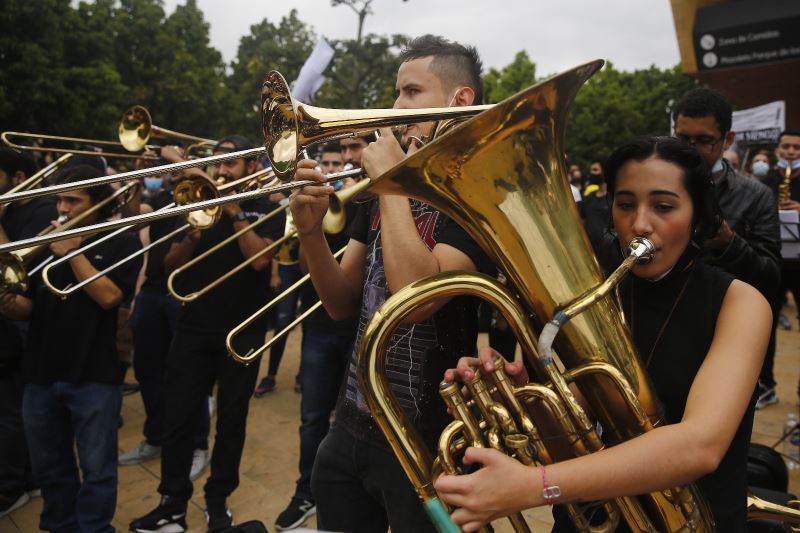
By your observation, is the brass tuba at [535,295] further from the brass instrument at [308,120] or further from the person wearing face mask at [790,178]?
the person wearing face mask at [790,178]

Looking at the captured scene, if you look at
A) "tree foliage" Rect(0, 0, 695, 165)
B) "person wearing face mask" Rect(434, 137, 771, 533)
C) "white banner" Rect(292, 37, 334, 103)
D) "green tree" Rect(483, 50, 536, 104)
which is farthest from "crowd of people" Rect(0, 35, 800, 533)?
"green tree" Rect(483, 50, 536, 104)

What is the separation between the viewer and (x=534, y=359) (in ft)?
4.18

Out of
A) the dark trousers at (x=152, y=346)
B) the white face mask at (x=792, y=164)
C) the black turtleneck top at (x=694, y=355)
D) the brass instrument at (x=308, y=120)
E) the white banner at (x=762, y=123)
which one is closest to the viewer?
the black turtleneck top at (x=694, y=355)

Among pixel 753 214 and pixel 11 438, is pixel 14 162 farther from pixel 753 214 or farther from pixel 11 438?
pixel 753 214

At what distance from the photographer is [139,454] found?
3.99 metres

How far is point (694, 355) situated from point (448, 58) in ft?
3.66

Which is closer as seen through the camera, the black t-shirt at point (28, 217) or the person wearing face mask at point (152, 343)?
the black t-shirt at point (28, 217)

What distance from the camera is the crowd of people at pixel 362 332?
1.18 meters

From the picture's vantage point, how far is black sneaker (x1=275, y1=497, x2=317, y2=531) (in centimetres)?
317

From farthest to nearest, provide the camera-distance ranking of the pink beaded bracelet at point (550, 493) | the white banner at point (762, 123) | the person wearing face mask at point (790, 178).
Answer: the white banner at point (762, 123), the person wearing face mask at point (790, 178), the pink beaded bracelet at point (550, 493)

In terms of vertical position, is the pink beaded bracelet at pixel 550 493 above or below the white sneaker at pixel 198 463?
above

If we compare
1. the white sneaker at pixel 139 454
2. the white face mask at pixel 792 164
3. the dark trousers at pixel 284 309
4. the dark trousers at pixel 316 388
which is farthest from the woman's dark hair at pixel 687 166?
the dark trousers at pixel 284 309

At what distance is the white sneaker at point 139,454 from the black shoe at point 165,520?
92cm

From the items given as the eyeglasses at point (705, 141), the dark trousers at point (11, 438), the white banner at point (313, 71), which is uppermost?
the white banner at point (313, 71)
